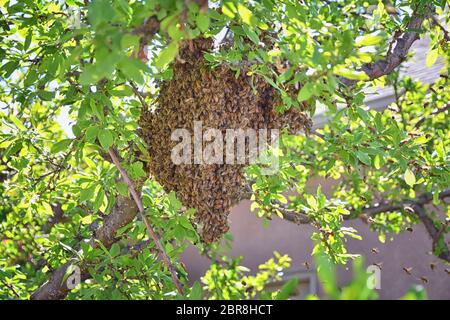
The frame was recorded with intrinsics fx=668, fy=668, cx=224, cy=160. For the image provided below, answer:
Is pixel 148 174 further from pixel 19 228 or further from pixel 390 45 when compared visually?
pixel 19 228

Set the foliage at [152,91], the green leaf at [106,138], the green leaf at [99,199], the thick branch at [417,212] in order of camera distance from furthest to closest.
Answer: the thick branch at [417,212]
the green leaf at [99,199]
the green leaf at [106,138]
the foliage at [152,91]

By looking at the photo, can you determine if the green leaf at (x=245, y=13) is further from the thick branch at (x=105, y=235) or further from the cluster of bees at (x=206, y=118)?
the thick branch at (x=105, y=235)

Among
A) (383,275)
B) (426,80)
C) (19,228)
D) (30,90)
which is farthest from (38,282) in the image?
(426,80)

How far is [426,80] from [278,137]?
12.6ft

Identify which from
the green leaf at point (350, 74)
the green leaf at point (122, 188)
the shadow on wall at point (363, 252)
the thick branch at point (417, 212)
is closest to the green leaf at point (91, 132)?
→ the green leaf at point (122, 188)

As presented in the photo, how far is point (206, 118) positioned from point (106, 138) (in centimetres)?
40

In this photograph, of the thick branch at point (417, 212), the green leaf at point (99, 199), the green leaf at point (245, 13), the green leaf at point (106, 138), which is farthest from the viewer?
the thick branch at point (417, 212)

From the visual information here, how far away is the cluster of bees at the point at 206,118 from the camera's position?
8.55ft

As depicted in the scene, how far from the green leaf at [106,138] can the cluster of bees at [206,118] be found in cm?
32

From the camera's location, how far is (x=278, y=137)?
2801 mm

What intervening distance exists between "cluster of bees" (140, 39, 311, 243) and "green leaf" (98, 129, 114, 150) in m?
0.32

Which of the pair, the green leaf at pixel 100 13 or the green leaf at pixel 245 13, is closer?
the green leaf at pixel 100 13

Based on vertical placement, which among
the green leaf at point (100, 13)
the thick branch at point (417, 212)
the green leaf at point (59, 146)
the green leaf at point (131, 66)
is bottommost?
the thick branch at point (417, 212)

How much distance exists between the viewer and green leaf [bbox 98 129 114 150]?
2.44m
